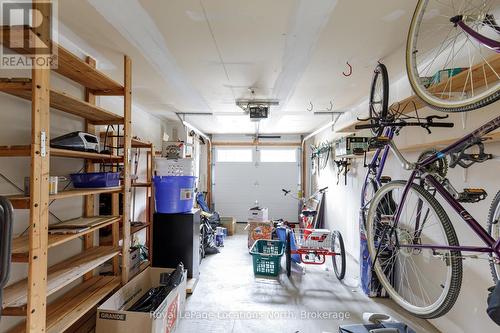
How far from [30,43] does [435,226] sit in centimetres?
299

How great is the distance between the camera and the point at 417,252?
1604 millimetres

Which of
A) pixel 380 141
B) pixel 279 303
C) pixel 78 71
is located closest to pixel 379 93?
pixel 380 141

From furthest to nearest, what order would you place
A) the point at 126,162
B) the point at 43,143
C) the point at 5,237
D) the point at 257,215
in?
the point at 257,215
the point at 126,162
the point at 43,143
the point at 5,237

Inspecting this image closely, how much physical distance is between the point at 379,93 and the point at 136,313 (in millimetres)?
2629

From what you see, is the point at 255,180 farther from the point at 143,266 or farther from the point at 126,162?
the point at 126,162

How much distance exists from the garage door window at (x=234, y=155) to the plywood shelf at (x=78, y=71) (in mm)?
4348

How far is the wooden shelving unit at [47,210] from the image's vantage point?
3.76 feet

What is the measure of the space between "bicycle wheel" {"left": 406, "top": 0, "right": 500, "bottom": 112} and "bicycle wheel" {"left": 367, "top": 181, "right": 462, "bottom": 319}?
0.52 meters

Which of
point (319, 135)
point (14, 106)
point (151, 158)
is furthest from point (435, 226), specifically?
point (319, 135)

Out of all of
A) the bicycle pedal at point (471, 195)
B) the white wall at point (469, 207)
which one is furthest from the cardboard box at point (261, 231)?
the bicycle pedal at point (471, 195)

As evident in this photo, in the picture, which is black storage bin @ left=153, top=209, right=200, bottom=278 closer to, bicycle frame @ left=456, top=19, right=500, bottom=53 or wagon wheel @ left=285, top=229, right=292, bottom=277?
wagon wheel @ left=285, top=229, right=292, bottom=277

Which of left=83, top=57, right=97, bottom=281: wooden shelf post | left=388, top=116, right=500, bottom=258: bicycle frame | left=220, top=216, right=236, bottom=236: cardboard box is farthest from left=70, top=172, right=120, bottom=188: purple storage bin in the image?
left=220, top=216, right=236, bottom=236: cardboard box

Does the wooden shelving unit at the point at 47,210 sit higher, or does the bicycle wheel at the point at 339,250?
the wooden shelving unit at the point at 47,210

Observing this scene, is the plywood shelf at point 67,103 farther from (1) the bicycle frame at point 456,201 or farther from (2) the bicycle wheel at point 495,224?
(2) the bicycle wheel at point 495,224
